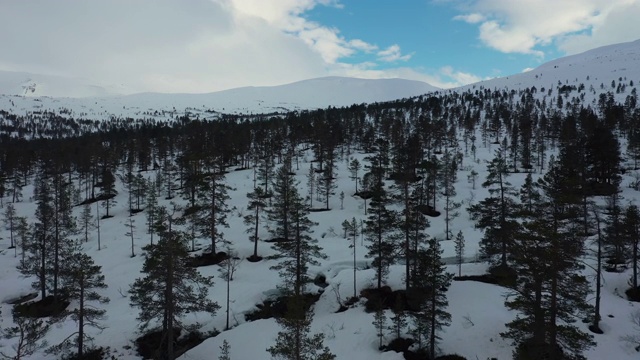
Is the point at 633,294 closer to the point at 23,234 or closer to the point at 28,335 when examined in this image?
the point at 28,335

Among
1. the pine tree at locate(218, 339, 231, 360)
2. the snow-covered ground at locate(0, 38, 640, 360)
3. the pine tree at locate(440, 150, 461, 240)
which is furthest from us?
the pine tree at locate(440, 150, 461, 240)

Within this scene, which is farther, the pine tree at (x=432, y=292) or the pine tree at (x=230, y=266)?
the pine tree at (x=230, y=266)

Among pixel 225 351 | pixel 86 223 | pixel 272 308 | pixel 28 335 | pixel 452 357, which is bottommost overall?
pixel 272 308

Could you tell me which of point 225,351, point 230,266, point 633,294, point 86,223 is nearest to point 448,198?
point 633,294

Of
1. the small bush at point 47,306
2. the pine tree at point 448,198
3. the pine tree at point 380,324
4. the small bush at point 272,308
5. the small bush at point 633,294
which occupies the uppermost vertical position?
the pine tree at point 448,198

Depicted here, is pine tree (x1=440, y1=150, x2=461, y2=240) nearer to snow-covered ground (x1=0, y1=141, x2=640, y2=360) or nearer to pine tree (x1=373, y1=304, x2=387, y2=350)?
snow-covered ground (x1=0, y1=141, x2=640, y2=360)

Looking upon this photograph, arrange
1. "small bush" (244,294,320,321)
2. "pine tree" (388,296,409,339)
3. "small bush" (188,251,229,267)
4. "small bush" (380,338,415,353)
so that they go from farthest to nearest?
"small bush" (188,251,229,267) < "small bush" (244,294,320,321) < "small bush" (380,338,415,353) < "pine tree" (388,296,409,339)

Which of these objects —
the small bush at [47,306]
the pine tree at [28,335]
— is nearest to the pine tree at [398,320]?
the pine tree at [28,335]

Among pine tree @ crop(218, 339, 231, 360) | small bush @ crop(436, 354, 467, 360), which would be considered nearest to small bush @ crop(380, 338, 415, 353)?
small bush @ crop(436, 354, 467, 360)

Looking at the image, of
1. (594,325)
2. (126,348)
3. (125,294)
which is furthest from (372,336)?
(125,294)

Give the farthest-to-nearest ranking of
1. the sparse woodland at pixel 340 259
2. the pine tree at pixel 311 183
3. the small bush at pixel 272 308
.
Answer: the pine tree at pixel 311 183, the small bush at pixel 272 308, the sparse woodland at pixel 340 259

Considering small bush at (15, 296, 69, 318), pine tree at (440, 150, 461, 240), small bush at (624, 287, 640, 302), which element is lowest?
small bush at (15, 296, 69, 318)

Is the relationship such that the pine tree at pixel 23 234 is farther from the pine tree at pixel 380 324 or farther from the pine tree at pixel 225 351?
the pine tree at pixel 380 324
